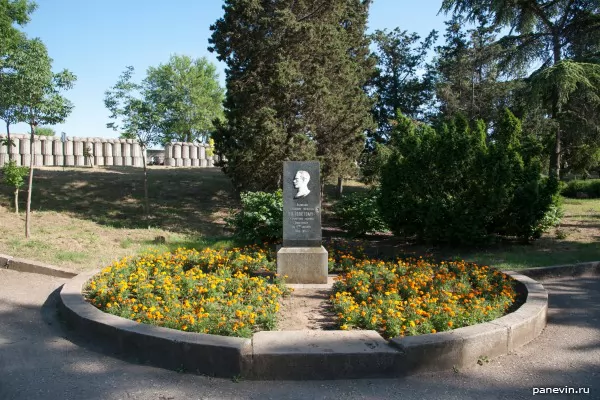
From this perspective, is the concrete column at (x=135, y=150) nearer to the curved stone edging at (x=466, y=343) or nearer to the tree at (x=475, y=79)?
the tree at (x=475, y=79)

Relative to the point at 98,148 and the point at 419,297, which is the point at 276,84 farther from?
the point at 98,148

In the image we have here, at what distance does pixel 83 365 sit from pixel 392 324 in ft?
9.79

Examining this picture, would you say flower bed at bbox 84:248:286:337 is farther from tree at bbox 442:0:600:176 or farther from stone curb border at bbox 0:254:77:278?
tree at bbox 442:0:600:176

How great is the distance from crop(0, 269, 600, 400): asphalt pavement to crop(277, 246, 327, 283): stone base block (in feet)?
11.0

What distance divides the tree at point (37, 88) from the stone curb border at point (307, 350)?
23.5 ft

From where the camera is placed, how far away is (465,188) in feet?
34.3

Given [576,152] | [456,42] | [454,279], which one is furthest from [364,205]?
[576,152]

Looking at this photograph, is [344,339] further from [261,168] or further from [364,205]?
[261,168]

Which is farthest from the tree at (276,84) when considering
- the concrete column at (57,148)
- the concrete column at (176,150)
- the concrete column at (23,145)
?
the concrete column at (176,150)

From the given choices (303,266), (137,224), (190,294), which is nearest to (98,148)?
(137,224)

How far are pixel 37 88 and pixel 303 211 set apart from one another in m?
6.83

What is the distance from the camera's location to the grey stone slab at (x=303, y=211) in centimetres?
802

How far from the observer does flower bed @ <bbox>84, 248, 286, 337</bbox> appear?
5.03m

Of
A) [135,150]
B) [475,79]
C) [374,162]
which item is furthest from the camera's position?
[135,150]
